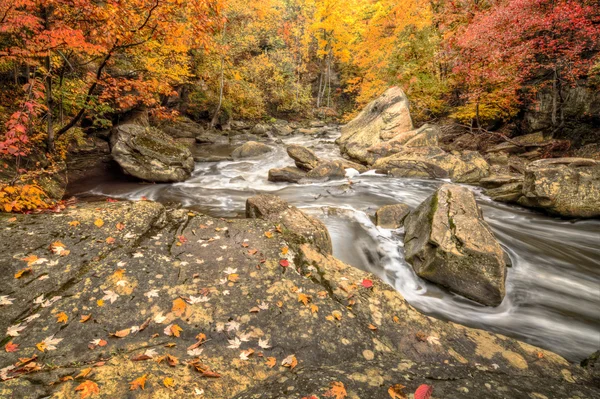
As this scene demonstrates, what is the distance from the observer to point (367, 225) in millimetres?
7160

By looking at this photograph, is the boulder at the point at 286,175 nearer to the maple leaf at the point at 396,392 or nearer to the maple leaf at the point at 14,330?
the maple leaf at the point at 14,330

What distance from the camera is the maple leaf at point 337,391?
1920 millimetres

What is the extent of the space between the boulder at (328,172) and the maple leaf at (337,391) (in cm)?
878

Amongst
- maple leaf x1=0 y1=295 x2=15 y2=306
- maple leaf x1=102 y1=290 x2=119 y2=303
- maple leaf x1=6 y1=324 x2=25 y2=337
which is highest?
maple leaf x1=0 y1=295 x2=15 y2=306

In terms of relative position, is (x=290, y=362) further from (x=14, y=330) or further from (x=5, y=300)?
(x=5, y=300)

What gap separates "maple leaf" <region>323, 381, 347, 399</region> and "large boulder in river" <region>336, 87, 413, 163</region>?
38.5 ft

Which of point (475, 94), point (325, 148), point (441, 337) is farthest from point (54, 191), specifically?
point (475, 94)

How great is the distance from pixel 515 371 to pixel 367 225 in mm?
4432

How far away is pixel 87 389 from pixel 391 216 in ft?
20.9

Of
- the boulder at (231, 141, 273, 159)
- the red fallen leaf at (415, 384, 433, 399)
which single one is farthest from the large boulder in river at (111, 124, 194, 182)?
the red fallen leaf at (415, 384, 433, 399)

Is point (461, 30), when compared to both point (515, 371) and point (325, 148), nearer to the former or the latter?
point (325, 148)

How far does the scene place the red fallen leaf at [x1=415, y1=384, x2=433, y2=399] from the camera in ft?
6.38

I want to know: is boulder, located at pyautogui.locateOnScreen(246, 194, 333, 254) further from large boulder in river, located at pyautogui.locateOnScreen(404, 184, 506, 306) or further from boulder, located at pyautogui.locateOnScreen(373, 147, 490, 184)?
boulder, located at pyautogui.locateOnScreen(373, 147, 490, 184)

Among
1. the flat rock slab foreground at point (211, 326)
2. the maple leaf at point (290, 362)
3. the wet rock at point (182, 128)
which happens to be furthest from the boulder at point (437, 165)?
the wet rock at point (182, 128)
